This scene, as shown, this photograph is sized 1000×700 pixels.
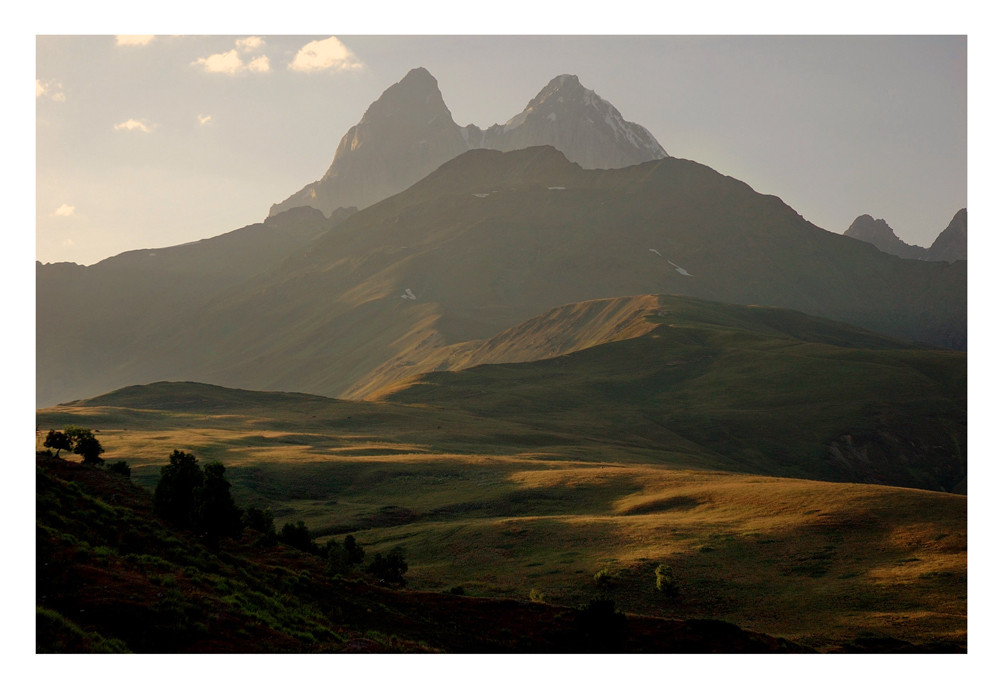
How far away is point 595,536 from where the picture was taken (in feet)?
224

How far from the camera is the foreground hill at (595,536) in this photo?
4244 cm

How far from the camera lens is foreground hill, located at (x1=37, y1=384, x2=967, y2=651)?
139 ft

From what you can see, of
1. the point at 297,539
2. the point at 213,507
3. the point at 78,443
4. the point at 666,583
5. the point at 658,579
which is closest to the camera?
the point at 213,507

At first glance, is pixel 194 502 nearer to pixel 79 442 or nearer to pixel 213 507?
pixel 213 507

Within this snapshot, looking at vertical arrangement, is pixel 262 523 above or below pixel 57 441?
below

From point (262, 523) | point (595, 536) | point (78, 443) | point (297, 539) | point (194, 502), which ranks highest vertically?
point (78, 443)

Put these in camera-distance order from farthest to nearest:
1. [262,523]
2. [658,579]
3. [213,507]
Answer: [658,579], [262,523], [213,507]

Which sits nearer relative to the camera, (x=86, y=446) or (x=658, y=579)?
(x=658, y=579)

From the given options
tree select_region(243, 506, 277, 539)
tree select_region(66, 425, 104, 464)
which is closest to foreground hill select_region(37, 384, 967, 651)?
tree select_region(243, 506, 277, 539)

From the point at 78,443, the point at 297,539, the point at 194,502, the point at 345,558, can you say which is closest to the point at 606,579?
the point at 345,558

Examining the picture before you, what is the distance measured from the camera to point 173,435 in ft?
444

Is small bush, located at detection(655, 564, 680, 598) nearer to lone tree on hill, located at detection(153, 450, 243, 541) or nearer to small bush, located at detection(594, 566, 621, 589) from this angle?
small bush, located at detection(594, 566, 621, 589)

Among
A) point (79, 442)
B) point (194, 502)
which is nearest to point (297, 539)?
point (194, 502)
